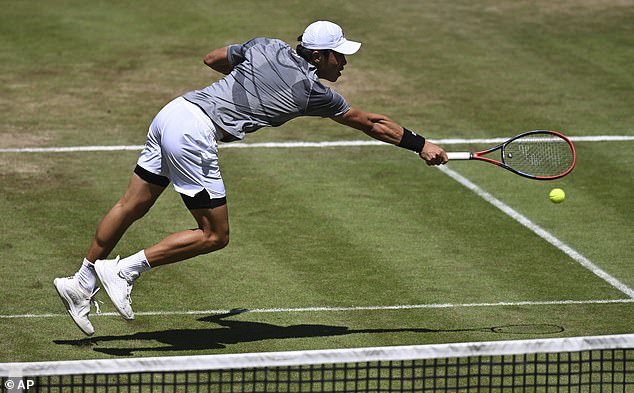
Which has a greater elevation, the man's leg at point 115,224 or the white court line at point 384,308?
the man's leg at point 115,224

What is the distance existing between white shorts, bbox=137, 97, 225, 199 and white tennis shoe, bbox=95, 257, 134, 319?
0.77m

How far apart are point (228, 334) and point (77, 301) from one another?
121 centimetres

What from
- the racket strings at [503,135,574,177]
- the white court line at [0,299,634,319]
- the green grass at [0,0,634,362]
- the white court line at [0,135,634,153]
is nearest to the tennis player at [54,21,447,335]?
the green grass at [0,0,634,362]

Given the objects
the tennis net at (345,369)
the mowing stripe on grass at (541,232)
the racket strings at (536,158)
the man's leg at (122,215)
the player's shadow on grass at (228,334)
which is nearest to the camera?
the tennis net at (345,369)

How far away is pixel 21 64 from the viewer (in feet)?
66.3

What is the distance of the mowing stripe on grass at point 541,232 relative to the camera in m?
11.6

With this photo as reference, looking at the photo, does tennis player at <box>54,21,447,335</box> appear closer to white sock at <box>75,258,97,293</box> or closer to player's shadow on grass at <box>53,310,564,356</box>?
white sock at <box>75,258,97,293</box>

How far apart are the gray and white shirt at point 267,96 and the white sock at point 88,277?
58.2 inches

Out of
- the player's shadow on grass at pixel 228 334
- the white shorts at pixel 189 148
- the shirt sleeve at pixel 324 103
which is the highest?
the shirt sleeve at pixel 324 103

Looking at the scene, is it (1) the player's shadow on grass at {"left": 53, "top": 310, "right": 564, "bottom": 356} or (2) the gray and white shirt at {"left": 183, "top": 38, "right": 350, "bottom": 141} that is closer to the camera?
(2) the gray and white shirt at {"left": 183, "top": 38, "right": 350, "bottom": 141}

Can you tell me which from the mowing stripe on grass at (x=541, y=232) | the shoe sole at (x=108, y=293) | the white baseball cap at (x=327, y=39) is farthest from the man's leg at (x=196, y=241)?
the mowing stripe on grass at (x=541, y=232)

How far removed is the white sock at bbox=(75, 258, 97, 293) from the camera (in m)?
9.90

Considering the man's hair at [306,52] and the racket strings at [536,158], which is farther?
the racket strings at [536,158]

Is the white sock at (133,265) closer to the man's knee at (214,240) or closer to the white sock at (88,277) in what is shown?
the white sock at (88,277)
